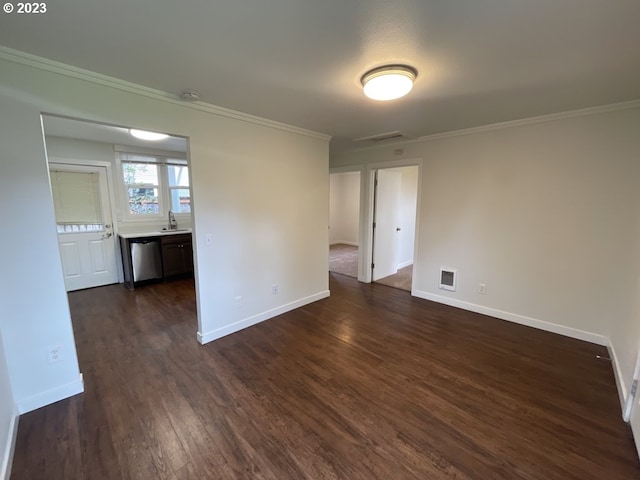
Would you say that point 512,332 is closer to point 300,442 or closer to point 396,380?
point 396,380

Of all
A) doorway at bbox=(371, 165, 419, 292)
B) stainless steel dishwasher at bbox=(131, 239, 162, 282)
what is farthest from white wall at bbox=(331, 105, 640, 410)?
stainless steel dishwasher at bbox=(131, 239, 162, 282)

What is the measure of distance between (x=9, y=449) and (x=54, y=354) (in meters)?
0.59

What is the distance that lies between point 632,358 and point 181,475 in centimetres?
313

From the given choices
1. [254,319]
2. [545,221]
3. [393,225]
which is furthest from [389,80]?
[393,225]

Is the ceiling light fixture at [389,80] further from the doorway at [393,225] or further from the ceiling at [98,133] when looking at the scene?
the doorway at [393,225]

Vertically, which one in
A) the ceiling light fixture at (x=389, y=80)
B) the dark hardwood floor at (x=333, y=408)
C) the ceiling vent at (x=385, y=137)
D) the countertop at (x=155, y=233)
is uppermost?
the ceiling vent at (x=385, y=137)

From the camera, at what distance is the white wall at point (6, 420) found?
1480mm

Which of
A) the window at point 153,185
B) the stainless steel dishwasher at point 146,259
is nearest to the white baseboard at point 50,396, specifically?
the stainless steel dishwasher at point 146,259

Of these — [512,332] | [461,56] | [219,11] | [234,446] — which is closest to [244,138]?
[219,11]

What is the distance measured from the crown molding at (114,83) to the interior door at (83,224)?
3.22 meters

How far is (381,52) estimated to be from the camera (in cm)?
169

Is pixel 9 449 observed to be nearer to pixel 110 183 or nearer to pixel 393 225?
pixel 110 183

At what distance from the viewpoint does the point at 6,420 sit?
5.35 feet

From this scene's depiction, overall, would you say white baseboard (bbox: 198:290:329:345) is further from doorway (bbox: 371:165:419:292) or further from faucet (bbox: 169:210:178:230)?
faucet (bbox: 169:210:178:230)
